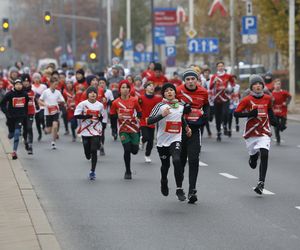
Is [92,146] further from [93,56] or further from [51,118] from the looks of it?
[93,56]

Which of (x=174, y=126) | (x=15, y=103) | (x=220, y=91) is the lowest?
(x=220, y=91)

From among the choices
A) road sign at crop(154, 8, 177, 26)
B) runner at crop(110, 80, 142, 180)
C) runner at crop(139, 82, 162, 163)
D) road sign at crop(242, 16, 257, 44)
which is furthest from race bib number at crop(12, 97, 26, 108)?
road sign at crop(154, 8, 177, 26)

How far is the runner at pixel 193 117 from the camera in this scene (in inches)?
589

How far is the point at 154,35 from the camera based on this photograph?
59.1 meters

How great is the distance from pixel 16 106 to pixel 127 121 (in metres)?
3.83

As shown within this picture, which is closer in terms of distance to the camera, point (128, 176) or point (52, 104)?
point (128, 176)

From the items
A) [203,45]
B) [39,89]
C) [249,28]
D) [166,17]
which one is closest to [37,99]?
[39,89]

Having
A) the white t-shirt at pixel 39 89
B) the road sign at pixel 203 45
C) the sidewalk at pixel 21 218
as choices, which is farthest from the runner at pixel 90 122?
the road sign at pixel 203 45

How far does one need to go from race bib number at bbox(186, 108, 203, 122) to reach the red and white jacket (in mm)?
1102

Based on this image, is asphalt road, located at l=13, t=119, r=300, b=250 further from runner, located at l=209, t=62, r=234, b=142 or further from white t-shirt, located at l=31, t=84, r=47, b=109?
white t-shirt, located at l=31, t=84, r=47, b=109

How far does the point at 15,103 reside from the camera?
2206 centimetres

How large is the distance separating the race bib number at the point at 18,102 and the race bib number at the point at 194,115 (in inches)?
291

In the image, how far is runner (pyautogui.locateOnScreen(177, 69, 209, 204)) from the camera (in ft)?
49.1

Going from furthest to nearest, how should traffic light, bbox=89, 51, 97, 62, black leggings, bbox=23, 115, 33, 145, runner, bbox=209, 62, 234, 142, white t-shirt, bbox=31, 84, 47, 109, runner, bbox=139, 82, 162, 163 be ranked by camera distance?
traffic light, bbox=89, 51, 97, 62 < white t-shirt, bbox=31, 84, 47, 109 < runner, bbox=209, 62, 234, 142 < black leggings, bbox=23, 115, 33, 145 < runner, bbox=139, 82, 162, 163
